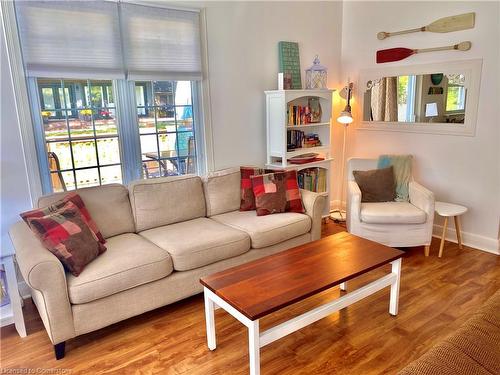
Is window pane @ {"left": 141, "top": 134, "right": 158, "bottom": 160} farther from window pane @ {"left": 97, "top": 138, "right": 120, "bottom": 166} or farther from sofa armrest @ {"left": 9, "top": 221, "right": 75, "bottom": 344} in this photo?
sofa armrest @ {"left": 9, "top": 221, "right": 75, "bottom": 344}

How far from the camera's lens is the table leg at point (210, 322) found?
217 centimetres

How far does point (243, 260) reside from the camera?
114 inches

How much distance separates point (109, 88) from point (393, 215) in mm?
2634

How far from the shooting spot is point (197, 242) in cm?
267

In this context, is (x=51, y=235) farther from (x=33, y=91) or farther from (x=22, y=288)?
(x=33, y=91)

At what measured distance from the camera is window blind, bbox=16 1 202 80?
263 cm

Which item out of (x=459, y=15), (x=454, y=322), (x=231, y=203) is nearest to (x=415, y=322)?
(x=454, y=322)

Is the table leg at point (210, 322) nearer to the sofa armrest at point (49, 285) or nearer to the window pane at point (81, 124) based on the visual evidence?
the sofa armrest at point (49, 285)

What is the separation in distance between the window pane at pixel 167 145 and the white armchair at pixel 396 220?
1.71 metres

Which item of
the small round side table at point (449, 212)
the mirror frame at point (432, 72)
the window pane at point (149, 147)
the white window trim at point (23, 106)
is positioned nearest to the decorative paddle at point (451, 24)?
the mirror frame at point (432, 72)

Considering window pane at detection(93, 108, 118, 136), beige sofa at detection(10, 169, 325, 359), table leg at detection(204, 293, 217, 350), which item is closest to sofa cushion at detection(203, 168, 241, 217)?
beige sofa at detection(10, 169, 325, 359)

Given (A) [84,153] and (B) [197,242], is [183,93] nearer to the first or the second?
(A) [84,153]

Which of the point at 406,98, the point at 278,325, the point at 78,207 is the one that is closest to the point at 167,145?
the point at 78,207

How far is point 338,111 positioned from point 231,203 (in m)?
2.00
